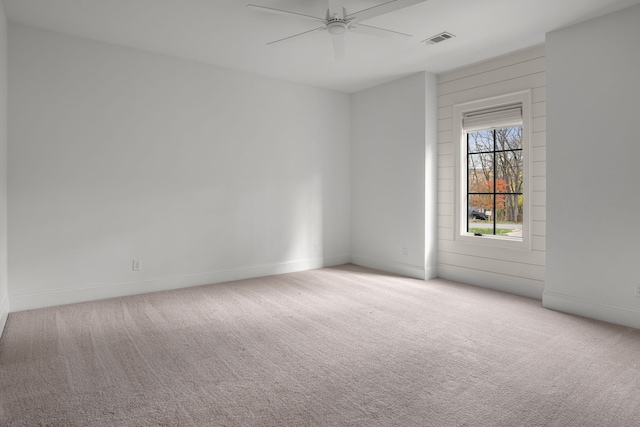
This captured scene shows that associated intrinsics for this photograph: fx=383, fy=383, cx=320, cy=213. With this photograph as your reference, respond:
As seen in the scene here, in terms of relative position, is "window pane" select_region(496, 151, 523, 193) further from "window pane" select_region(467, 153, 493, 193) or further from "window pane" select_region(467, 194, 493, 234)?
"window pane" select_region(467, 194, 493, 234)

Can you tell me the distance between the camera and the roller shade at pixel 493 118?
175 inches

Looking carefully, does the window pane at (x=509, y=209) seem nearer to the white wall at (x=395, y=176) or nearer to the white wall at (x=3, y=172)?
the white wall at (x=395, y=176)

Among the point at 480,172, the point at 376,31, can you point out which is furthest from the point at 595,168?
the point at 376,31

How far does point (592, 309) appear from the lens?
363 centimetres

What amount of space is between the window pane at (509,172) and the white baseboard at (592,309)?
4.29ft

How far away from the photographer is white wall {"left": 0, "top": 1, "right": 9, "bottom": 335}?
3381mm

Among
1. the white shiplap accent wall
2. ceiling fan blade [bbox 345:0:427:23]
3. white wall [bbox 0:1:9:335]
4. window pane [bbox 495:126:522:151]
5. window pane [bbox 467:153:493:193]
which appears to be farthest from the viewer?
window pane [bbox 467:153:493:193]

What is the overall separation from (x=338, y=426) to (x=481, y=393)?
0.94m

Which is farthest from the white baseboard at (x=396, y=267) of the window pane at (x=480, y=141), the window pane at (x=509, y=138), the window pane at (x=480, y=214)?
the window pane at (x=509, y=138)

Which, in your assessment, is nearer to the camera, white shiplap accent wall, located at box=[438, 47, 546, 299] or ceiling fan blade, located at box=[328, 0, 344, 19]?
ceiling fan blade, located at box=[328, 0, 344, 19]

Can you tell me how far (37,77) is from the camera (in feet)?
12.6

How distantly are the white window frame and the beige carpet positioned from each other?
739mm

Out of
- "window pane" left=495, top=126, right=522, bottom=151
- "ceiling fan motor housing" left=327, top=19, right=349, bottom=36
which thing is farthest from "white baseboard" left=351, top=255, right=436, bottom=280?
"ceiling fan motor housing" left=327, top=19, right=349, bottom=36

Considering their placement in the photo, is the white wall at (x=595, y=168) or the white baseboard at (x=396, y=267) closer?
the white wall at (x=595, y=168)
